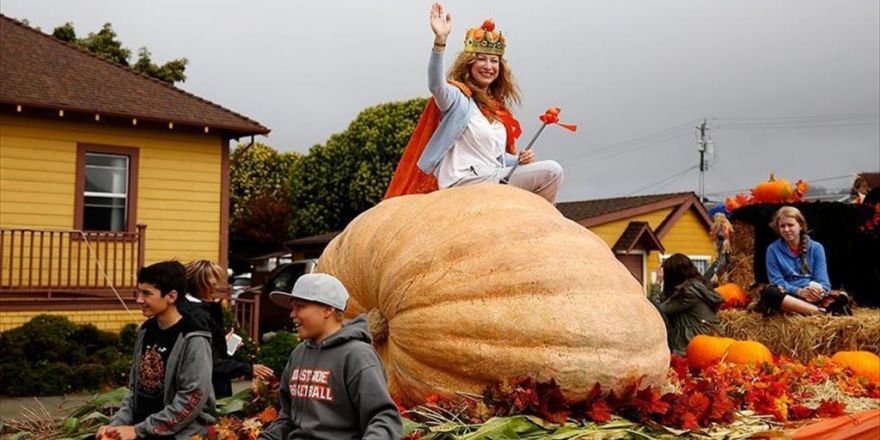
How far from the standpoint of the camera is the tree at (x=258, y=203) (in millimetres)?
A: 39844

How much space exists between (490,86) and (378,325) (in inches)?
68.9

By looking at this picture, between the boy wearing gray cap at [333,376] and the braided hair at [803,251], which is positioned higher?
the braided hair at [803,251]

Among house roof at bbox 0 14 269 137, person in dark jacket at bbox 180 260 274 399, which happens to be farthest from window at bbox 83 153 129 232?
person in dark jacket at bbox 180 260 274 399

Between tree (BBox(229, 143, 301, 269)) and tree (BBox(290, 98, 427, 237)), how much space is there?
3478mm

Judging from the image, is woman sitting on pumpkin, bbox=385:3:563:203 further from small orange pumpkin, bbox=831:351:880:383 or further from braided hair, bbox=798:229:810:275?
braided hair, bbox=798:229:810:275

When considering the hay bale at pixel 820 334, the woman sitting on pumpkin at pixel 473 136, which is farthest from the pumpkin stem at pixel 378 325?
the hay bale at pixel 820 334

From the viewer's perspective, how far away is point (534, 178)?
15.7 ft

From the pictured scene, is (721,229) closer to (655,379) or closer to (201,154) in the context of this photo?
(655,379)

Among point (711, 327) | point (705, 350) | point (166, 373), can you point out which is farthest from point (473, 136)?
point (711, 327)

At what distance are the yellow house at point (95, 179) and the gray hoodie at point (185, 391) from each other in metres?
11.1

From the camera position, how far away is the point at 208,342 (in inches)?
151

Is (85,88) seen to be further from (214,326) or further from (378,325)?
(378,325)

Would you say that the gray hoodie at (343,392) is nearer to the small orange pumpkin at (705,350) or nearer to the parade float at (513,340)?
the parade float at (513,340)

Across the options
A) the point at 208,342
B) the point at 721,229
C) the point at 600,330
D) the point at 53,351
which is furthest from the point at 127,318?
the point at 600,330
